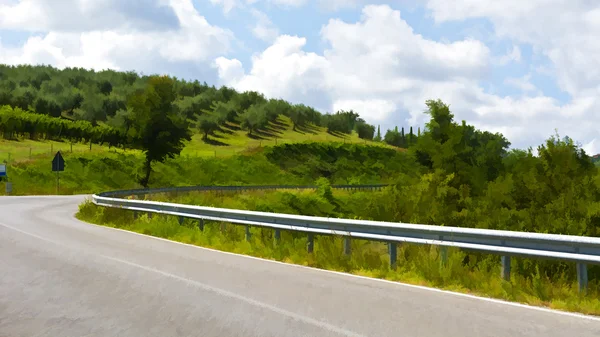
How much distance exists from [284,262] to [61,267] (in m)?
4.03

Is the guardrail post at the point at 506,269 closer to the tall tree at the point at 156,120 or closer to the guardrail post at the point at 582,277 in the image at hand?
the guardrail post at the point at 582,277

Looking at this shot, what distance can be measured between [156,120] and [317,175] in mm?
44137

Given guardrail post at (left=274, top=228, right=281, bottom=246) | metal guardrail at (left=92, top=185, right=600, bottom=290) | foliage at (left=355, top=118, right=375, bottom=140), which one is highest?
foliage at (left=355, top=118, right=375, bottom=140)

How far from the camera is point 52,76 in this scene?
179000 mm

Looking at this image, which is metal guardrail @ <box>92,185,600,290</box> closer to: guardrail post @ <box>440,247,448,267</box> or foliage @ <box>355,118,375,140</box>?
guardrail post @ <box>440,247,448,267</box>

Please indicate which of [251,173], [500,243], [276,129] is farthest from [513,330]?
[276,129]

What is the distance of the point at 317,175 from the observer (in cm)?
9894

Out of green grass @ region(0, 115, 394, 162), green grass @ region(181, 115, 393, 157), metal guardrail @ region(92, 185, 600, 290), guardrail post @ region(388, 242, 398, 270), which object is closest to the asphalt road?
guardrail post @ region(388, 242, 398, 270)

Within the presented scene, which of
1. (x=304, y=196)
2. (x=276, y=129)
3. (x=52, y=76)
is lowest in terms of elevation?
(x=304, y=196)

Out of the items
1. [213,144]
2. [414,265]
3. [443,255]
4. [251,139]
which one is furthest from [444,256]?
[251,139]

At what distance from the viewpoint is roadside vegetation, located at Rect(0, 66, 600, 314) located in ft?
37.9

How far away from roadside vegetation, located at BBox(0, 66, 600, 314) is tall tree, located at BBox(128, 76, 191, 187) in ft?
0.38

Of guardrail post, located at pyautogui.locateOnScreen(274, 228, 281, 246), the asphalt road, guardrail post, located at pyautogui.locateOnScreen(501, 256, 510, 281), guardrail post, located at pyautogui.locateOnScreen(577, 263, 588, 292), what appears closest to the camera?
the asphalt road

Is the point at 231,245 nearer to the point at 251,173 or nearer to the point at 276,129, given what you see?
the point at 251,173
